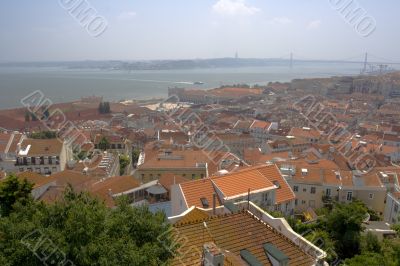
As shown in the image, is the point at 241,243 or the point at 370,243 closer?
the point at 241,243

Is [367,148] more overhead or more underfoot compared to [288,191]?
more underfoot

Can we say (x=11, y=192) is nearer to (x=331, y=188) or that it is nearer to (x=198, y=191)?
(x=198, y=191)

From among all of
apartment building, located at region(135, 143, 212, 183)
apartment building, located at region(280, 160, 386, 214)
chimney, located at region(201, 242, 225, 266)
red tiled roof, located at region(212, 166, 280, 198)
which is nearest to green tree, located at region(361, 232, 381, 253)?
red tiled roof, located at region(212, 166, 280, 198)

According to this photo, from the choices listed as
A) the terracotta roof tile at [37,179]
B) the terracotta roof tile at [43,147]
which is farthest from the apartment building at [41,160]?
the terracotta roof tile at [37,179]

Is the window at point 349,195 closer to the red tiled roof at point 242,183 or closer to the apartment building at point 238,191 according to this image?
the apartment building at point 238,191

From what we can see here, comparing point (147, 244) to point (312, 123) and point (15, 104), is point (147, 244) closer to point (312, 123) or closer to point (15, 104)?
point (312, 123)

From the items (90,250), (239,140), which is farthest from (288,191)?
(239,140)

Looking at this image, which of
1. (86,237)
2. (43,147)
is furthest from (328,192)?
(43,147)

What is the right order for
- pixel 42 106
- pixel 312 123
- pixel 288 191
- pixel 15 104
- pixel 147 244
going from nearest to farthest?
1. pixel 147 244
2. pixel 288 191
3. pixel 312 123
4. pixel 42 106
5. pixel 15 104
